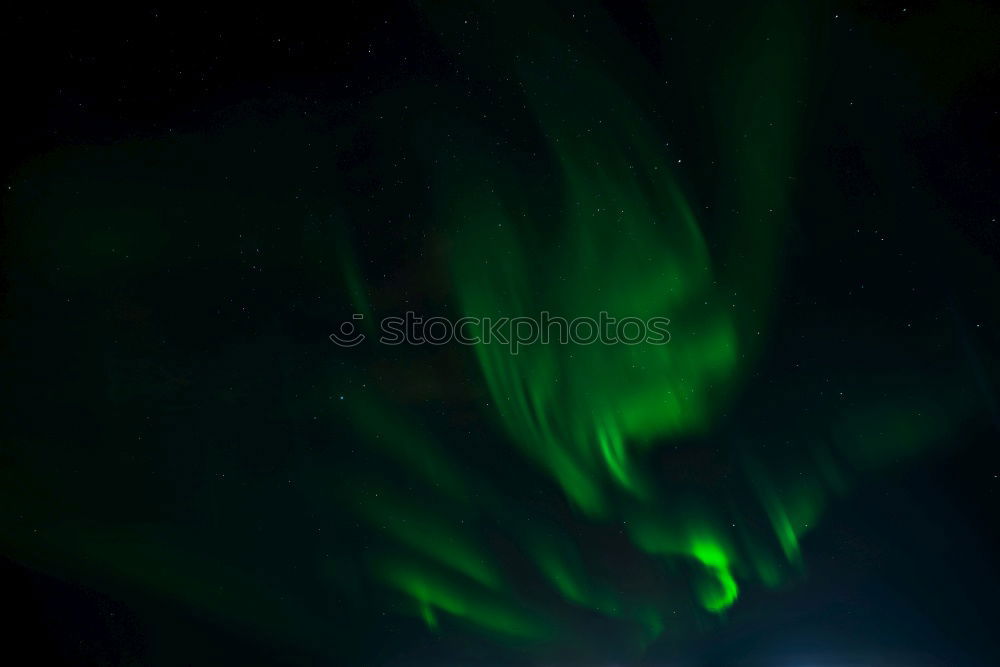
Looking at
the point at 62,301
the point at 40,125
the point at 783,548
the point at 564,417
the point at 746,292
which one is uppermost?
the point at 40,125

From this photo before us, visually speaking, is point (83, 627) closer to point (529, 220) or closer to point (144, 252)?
point (144, 252)

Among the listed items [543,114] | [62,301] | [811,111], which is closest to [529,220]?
[543,114]

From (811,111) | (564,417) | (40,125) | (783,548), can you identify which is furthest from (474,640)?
(40,125)

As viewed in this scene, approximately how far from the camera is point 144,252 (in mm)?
1455

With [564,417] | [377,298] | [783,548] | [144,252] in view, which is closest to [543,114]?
[377,298]

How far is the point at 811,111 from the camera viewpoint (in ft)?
4.57

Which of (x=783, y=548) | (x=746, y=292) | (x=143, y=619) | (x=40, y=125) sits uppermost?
(x=40, y=125)

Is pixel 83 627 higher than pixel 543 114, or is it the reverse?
pixel 543 114

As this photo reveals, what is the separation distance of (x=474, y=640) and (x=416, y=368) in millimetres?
617

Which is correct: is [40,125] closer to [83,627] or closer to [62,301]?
[62,301]

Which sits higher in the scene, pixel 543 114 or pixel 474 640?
pixel 543 114

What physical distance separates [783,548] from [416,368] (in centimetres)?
88

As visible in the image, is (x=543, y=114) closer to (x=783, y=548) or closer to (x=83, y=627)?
Answer: (x=783, y=548)

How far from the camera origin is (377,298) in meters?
1.44
